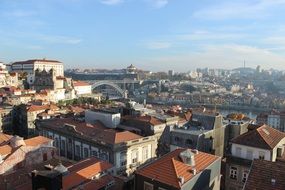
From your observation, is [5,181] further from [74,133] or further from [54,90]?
[54,90]

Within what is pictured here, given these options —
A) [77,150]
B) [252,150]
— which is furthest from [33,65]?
[252,150]

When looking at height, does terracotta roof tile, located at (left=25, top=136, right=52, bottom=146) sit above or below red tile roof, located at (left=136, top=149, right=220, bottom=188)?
below

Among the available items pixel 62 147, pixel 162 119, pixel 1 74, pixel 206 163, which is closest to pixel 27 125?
pixel 62 147

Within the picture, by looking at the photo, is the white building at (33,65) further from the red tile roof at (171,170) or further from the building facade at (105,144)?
the red tile roof at (171,170)

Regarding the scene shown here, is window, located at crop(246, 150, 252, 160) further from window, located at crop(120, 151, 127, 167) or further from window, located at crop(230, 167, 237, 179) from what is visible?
window, located at crop(120, 151, 127, 167)

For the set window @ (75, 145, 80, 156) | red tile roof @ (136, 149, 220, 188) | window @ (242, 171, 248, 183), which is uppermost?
red tile roof @ (136, 149, 220, 188)

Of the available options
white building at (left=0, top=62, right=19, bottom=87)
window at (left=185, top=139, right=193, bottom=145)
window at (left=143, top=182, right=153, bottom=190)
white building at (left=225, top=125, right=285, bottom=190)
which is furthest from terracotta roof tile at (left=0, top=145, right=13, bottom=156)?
white building at (left=0, top=62, right=19, bottom=87)

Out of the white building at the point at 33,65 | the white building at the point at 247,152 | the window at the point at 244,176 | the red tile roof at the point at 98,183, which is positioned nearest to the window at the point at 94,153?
the red tile roof at the point at 98,183
